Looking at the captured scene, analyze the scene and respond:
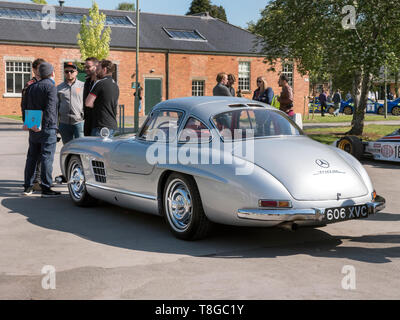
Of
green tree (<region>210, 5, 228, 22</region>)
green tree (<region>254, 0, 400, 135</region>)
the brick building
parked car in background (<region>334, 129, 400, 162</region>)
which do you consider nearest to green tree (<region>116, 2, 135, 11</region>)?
green tree (<region>210, 5, 228, 22</region>)

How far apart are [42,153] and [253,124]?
13.0ft

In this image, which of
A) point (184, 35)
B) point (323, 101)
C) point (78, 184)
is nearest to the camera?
point (78, 184)

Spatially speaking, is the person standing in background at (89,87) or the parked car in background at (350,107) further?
the parked car in background at (350,107)

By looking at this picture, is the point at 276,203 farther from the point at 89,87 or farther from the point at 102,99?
the point at 89,87

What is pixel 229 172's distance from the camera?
5.78 m

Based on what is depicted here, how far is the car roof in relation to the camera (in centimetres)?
661

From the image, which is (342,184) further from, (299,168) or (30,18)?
(30,18)

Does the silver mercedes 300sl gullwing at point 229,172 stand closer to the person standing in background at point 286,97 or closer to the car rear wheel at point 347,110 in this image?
the person standing in background at point 286,97

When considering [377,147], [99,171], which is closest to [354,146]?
[377,147]

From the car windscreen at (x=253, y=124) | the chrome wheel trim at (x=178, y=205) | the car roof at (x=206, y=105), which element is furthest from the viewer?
the car roof at (x=206, y=105)

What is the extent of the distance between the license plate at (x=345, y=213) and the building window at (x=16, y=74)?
35196mm

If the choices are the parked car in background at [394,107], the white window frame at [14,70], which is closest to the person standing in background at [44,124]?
the white window frame at [14,70]

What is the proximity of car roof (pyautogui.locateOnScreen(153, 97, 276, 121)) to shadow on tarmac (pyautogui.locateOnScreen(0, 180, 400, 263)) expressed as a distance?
1.34 meters

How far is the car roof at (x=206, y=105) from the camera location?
6.61 meters
